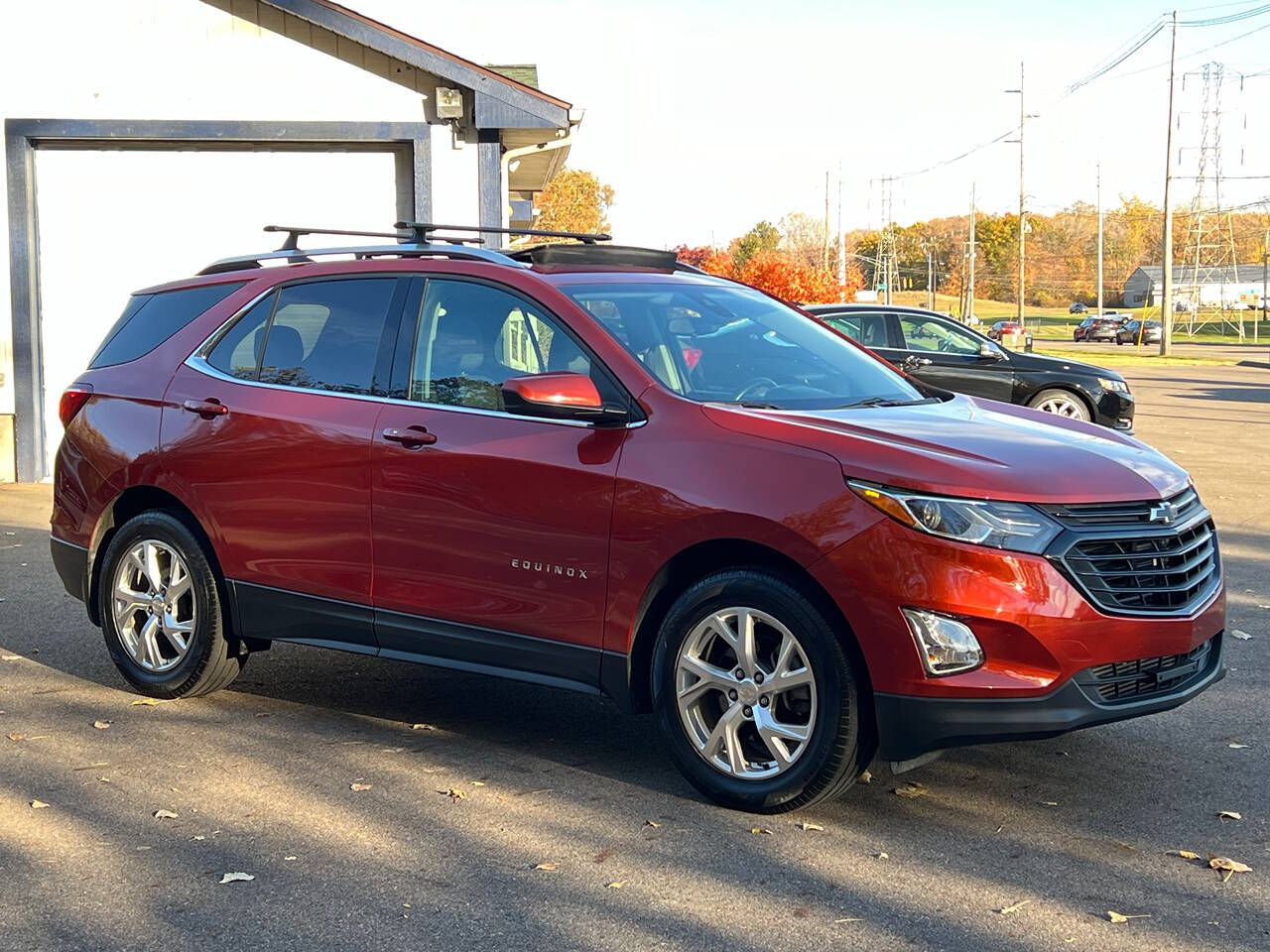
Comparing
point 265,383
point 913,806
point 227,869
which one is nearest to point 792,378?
point 913,806

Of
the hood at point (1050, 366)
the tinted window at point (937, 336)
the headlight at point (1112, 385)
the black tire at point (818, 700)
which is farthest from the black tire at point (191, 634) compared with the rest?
the headlight at point (1112, 385)

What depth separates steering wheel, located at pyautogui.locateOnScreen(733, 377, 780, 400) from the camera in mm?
5309

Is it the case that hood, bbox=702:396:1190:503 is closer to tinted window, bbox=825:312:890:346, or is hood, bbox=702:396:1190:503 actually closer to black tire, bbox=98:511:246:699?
black tire, bbox=98:511:246:699

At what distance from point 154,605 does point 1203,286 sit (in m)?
122

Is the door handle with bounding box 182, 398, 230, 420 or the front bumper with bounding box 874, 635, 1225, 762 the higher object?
the door handle with bounding box 182, 398, 230, 420

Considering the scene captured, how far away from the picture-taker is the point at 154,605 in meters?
6.46

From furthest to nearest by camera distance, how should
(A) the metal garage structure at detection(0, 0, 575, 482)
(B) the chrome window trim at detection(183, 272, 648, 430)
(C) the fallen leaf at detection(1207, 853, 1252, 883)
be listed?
(A) the metal garage structure at detection(0, 0, 575, 482)
(B) the chrome window trim at detection(183, 272, 648, 430)
(C) the fallen leaf at detection(1207, 853, 1252, 883)

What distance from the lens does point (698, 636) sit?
4.92 m

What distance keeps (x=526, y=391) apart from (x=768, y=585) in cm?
105

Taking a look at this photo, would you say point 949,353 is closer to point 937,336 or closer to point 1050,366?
point 937,336

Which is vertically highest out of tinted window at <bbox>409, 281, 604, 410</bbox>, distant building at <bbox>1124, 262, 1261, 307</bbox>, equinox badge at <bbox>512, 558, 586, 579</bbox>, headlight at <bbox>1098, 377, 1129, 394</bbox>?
distant building at <bbox>1124, 262, 1261, 307</bbox>

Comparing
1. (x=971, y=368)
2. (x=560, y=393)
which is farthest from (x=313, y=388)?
(x=971, y=368)

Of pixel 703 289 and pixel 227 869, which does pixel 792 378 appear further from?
pixel 227 869

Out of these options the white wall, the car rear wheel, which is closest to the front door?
the white wall
